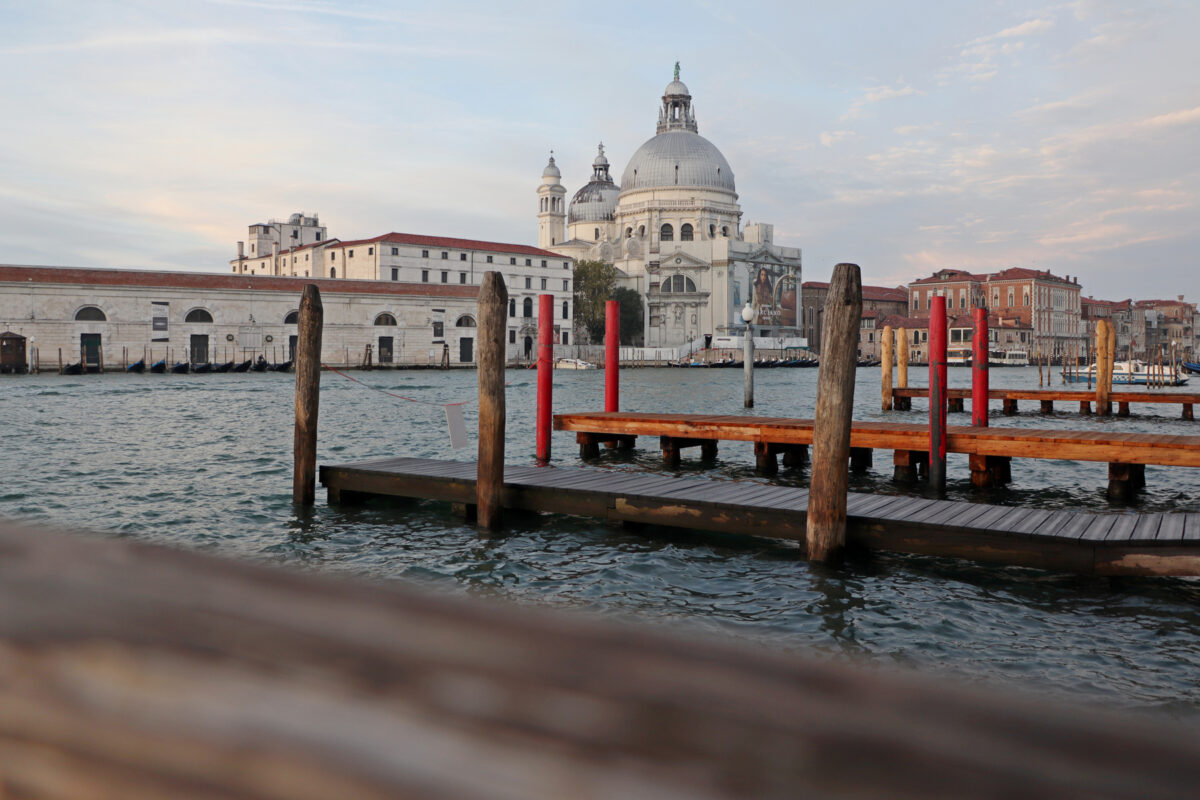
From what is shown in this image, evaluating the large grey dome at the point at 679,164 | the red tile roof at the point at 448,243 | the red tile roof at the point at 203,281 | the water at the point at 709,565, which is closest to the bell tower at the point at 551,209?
the large grey dome at the point at 679,164

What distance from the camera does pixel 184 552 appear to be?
48 cm

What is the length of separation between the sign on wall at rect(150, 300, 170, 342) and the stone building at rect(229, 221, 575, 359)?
1363 cm

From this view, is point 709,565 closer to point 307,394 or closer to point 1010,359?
point 307,394

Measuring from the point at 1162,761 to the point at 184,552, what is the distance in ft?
1.44

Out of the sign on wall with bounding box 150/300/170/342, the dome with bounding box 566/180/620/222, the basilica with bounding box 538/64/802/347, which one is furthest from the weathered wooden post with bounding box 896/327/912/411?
the dome with bounding box 566/180/620/222

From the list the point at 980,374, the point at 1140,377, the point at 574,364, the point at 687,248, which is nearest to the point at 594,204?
the point at 687,248

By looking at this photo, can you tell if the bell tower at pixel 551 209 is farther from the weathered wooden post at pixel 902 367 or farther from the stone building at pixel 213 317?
the weathered wooden post at pixel 902 367

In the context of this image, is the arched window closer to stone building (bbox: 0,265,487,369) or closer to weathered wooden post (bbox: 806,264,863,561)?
stone building (bbox: 0,265,487,369)

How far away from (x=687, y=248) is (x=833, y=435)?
6241 centimetres

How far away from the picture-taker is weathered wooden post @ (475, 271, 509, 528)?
7.19m

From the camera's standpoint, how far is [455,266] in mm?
57219

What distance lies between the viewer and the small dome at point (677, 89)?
74.5 meters

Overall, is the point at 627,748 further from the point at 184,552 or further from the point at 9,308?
the point at 9,308

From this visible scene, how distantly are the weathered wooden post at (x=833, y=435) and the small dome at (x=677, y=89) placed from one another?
72557 mm
